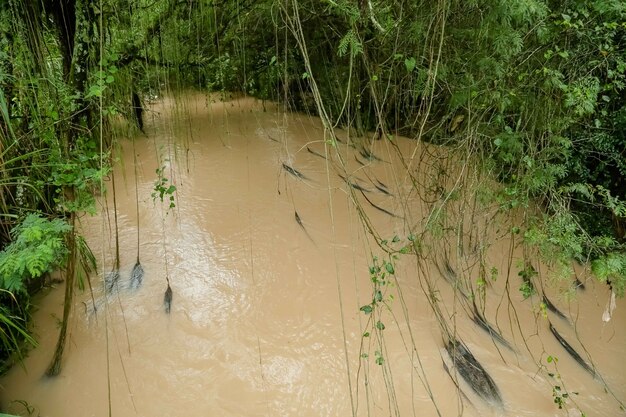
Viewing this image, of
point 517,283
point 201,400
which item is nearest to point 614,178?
point 517,283

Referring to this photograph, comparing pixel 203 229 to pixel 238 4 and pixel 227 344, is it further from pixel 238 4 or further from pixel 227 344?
pixel 238 4

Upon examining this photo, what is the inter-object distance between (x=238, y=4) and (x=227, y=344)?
247 cm

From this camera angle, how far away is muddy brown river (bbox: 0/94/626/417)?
5.35ft

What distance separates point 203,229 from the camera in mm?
2490

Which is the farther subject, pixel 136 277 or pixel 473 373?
pixel 136 277

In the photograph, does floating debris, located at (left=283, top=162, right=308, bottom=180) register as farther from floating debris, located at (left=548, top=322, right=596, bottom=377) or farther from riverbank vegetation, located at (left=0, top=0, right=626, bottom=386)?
floating debris, located at (left=548, top=322, right=596, bottom=377)

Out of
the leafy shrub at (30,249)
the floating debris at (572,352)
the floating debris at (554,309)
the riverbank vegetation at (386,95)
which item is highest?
the riverbank vegetation at (386,95)

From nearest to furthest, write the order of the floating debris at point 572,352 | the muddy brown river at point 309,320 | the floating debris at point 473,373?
the muddy brown river at point 309,320 → the floating debris at point 473,373 → the floating debris at point 572,352

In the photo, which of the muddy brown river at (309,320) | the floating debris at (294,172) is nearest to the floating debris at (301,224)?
the muddy brown river at (309,320)

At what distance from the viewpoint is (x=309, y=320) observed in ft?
6.49

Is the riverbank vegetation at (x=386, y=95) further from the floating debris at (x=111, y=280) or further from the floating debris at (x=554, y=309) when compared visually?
the floating debris at (x=554, y=309)

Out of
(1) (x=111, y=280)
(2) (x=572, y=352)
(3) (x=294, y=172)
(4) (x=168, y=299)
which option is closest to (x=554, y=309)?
(2) (x=572, y=352)

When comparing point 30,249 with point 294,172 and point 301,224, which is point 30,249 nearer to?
point 301,224

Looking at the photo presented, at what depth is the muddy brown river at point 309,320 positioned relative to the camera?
1.63 metres
